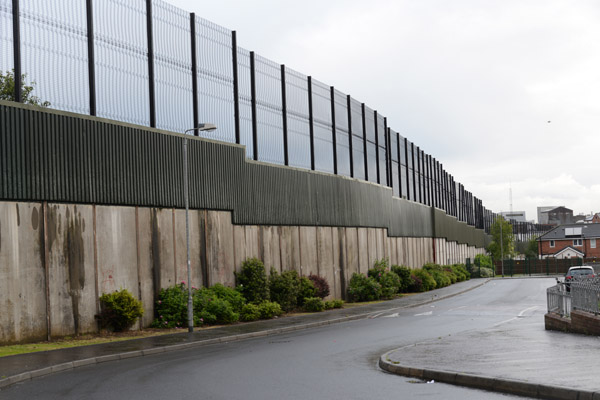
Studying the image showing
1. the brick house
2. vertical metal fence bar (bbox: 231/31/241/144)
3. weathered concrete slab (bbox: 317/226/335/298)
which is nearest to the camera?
vertical metal fence bar (bbox: 231/31/241/144)

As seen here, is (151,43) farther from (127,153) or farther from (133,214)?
(133,214)

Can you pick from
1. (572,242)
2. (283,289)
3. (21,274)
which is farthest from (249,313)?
(572,242)

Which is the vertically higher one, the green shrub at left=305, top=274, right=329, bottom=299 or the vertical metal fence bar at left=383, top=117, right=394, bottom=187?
the vertical metal fence bar at left=383, top=117, right=394, bottom=187

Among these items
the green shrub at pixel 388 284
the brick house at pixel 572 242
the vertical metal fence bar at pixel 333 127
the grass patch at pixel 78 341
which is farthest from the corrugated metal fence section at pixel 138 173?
the brick house at pixel 572 242

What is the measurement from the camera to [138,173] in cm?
2478

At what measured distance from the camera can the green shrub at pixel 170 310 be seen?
24.7 meters

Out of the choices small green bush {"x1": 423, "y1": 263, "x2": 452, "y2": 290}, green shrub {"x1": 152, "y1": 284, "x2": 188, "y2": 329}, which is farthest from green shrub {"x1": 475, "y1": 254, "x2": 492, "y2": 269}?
green shrub {"x1": 152, "y1": 284, "x2": 188, "y2": 329}

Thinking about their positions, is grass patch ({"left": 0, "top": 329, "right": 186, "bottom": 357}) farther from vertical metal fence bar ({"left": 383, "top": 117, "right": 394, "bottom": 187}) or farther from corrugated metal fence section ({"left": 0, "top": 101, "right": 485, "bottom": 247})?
vertical metal fence bar ({"left": 383, "top": 117, "right": 394, "bottom": 187})

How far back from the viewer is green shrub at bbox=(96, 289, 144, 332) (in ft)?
74.3

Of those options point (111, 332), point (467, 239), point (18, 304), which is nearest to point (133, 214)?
point (111, 332)

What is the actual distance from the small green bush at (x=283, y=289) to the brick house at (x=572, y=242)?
90.9 m

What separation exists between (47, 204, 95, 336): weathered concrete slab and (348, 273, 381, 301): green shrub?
21079 millimetres

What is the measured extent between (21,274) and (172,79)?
10859mm

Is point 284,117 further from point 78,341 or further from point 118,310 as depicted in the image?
point 78,341
